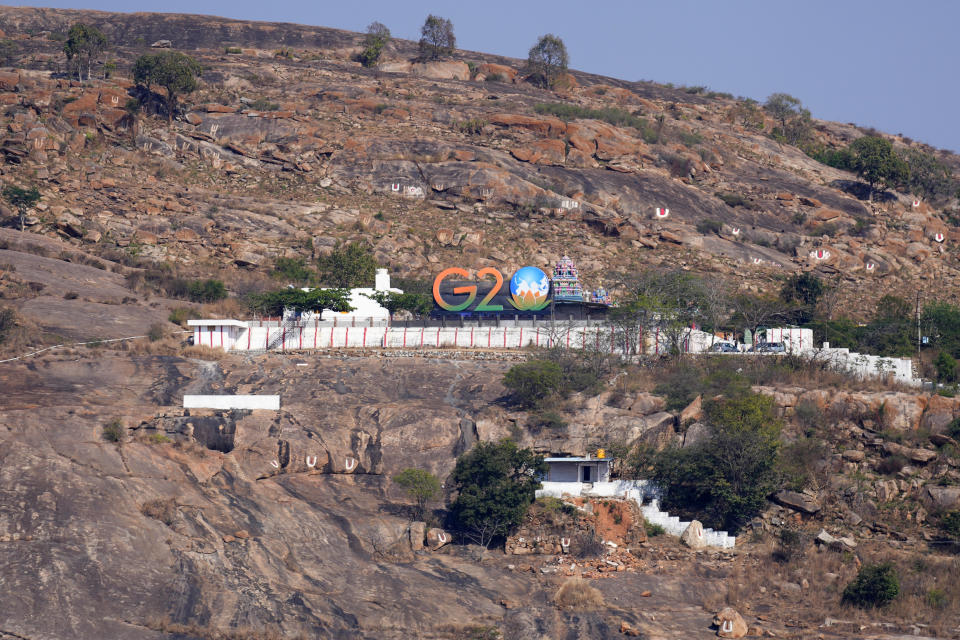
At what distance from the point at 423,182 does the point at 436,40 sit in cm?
4770

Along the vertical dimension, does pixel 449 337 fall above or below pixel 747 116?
below

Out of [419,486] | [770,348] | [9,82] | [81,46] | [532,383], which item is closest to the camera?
[419,486]

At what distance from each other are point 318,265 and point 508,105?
159 feet

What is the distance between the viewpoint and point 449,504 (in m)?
57.1

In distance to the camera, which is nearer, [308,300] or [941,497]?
[941,497]

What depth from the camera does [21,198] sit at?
98.3 metres

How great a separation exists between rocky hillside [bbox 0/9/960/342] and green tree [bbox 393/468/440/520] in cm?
4140

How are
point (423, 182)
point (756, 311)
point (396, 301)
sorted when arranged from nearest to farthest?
point (396, 301)
point (756, 311)
point (423, 182)

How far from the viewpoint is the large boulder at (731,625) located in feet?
155

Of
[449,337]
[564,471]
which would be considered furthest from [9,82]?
[564,471]

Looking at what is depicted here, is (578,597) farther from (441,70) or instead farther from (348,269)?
(441,70)

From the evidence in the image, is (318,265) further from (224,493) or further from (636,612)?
(636,612)

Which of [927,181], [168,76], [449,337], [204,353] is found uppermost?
[168,76]

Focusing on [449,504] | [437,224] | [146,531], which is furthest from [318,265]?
[146,531]
